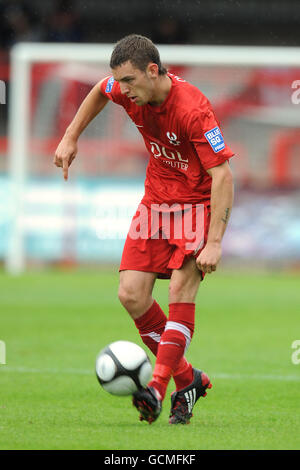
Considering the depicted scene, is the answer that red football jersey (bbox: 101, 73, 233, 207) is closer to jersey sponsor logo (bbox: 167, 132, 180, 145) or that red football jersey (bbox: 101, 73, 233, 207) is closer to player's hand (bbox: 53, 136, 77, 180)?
jersey sponsor logo (bbox: 167, 132, 180, 145)

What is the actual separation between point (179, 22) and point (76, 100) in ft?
11.2

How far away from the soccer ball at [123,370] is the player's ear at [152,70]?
140cm

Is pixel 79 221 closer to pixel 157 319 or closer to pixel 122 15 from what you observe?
pixel 122 15

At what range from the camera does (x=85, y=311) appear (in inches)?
409

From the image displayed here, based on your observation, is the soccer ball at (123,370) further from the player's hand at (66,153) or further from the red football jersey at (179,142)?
the player's hand at (66,153)

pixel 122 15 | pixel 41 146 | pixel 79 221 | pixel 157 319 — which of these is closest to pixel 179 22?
pixel 122 15

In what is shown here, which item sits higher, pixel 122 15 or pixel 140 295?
pixel 122 15

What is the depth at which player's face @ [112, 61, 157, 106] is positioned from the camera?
185 inches

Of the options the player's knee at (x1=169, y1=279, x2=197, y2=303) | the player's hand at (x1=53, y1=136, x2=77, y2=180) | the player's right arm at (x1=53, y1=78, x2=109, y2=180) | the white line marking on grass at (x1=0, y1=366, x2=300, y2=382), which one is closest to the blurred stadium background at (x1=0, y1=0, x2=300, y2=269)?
the white line marking on grass at (x1=0, y1=366, x2=300, y2=382)

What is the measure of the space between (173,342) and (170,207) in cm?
76

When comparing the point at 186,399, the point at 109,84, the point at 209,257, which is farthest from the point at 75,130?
the point at 186,399

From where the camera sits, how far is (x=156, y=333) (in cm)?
524

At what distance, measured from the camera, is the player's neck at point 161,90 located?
484cm

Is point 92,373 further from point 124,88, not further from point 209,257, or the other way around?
point 124,88
